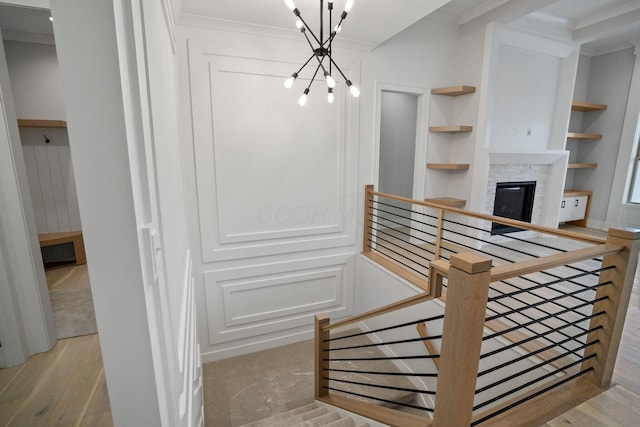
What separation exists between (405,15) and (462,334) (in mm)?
2556

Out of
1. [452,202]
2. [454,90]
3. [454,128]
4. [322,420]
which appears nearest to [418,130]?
[454,128]

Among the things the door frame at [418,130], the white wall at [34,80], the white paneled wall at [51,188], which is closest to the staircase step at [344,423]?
the door frame at [418,130]

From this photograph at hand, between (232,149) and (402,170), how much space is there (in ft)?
10.2

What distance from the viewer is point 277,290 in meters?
3.19

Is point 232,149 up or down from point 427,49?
down

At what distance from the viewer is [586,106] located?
187 inches

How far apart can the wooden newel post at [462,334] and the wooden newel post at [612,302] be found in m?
0.96

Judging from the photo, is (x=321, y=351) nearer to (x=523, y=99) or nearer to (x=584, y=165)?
(x=523, y=99)

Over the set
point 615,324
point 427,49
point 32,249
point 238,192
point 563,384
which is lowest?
point 563,384

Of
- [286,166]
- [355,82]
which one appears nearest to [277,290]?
[286,166]

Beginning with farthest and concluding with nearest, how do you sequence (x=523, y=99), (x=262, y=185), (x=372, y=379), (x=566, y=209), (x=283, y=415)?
(x=566, y=209)
(x=523, y=99)
(x=262, y=185)
(x=372, y=379)
(x=283, y=415)

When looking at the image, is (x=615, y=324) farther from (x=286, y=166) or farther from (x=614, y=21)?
(x=614, y=21)

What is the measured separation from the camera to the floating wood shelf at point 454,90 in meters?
3.42

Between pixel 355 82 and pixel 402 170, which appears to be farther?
pixel 402 170
